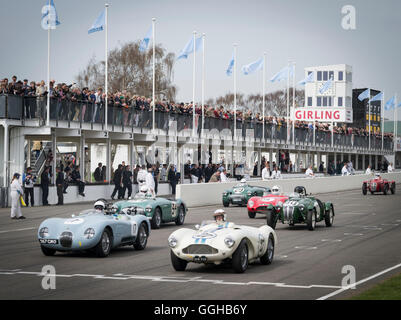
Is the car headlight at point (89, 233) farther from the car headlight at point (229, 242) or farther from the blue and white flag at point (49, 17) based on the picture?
the blue and white flag at point (49, 17)

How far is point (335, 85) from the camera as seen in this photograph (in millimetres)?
97562

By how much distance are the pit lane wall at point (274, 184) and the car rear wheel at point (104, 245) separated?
17.3m

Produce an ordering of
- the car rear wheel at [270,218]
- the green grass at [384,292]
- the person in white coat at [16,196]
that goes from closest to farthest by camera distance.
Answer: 1. the green grass at [384,292]
2. the car rear wheel at [270,218]
3. the person in white coat at [16,196]

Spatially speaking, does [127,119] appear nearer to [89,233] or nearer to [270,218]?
A: [270,218]

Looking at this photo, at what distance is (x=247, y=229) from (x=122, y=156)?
30776mm

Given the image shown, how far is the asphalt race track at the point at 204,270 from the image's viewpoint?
467 inches

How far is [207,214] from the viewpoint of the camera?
29984 mm

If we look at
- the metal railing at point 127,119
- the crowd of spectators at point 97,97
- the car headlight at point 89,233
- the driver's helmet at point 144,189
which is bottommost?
the car headlight at point 89,233

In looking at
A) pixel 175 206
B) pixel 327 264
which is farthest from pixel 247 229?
pixel 175 206

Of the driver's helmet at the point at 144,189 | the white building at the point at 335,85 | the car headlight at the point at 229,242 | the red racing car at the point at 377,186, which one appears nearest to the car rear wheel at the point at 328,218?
the driver's helmet at the point at 144,189

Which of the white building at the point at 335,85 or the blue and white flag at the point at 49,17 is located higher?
the white building at the point at 335,85

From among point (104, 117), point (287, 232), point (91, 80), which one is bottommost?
point (287, 232)

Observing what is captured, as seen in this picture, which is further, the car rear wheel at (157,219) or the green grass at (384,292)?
the car rear wheel at (157,219)
